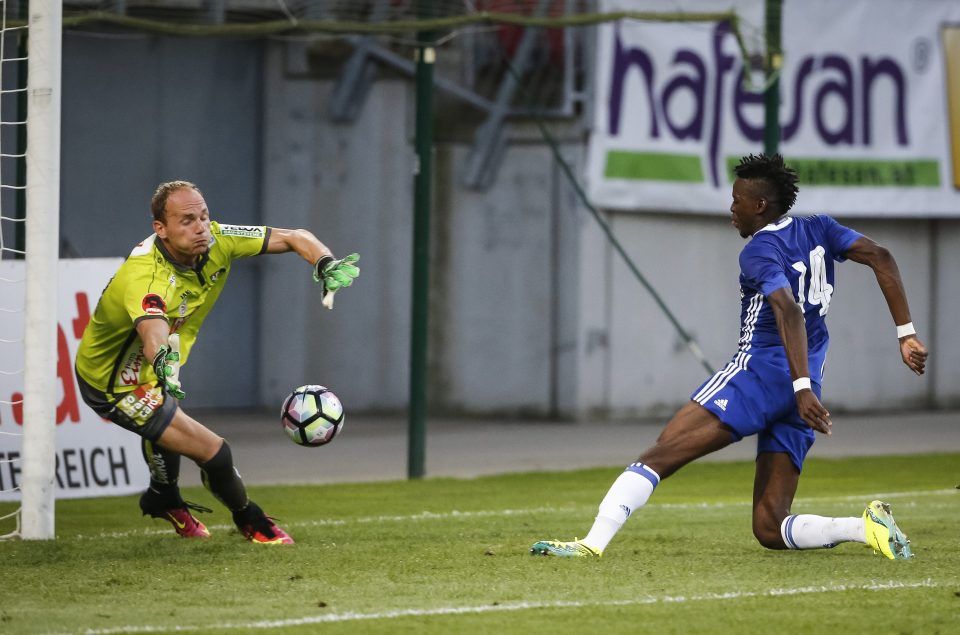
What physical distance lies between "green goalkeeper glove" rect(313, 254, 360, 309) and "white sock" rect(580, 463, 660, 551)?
5.35 ft

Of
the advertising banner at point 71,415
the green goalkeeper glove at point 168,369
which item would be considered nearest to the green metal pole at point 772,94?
the advertising banner at point 71,415

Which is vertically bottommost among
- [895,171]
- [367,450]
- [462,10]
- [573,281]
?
[367,450]

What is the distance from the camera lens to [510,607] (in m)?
6.63

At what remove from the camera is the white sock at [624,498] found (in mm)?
7707

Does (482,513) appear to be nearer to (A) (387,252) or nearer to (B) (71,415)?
(B) (71,415)

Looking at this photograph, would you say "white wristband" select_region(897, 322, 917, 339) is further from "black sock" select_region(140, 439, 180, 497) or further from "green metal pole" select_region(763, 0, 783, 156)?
"green metal pole" select_region(763, 0, 783, 156)

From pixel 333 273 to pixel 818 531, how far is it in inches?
103

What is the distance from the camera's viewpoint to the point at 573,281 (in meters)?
18.4

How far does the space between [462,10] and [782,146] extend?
450cm

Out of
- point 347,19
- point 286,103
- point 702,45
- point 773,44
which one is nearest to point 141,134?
point 286,103

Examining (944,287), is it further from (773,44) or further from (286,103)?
(286,103)

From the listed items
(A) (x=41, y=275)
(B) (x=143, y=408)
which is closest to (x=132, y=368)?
(B) (x=143, y=408)

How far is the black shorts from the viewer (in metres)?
8.48

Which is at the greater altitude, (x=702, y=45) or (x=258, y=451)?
(x=702, y=45)
